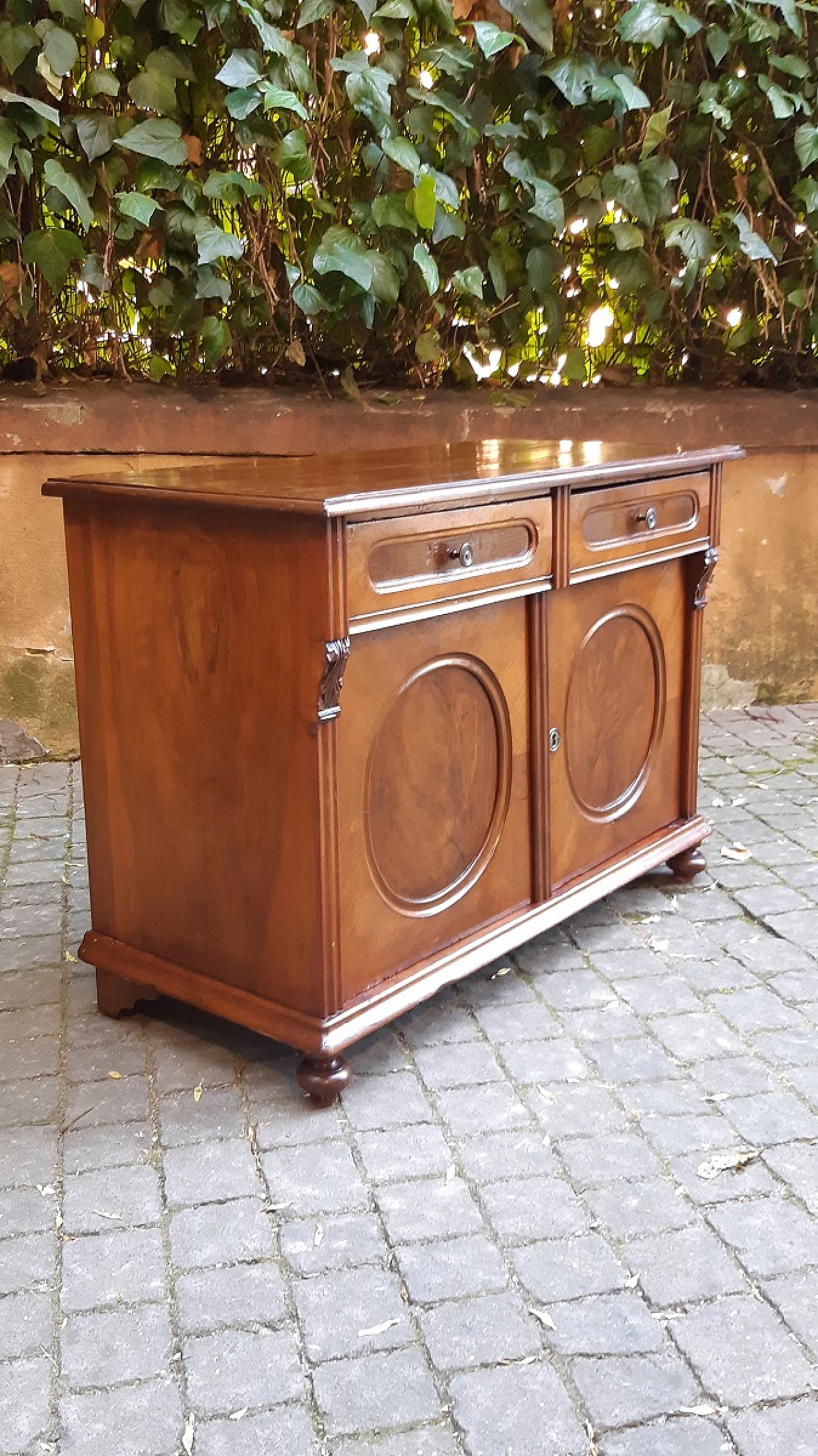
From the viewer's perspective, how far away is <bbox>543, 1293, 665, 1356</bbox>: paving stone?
1613 mm

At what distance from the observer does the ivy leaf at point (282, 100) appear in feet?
11.1

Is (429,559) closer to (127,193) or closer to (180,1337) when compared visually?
(180,1337)

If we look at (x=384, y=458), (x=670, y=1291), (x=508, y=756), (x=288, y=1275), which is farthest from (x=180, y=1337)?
(x=384, y=458)

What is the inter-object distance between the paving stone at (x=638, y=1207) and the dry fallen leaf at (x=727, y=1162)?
0.24 ft

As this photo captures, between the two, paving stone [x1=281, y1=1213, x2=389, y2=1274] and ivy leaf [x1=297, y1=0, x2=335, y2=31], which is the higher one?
ivy leaf [x1=297, y1=0, x2=335, y2=31]

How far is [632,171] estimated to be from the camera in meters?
3.92

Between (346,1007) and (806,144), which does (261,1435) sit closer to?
(346,1007)

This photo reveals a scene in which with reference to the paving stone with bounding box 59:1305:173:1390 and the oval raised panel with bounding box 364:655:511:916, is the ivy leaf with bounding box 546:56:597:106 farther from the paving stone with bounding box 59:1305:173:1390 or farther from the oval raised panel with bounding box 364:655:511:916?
the paving stone with bounding box 59:1305:173:1390

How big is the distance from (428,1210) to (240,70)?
9.88ft

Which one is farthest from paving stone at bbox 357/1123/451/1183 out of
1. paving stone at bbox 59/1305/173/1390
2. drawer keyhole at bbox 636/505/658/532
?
drawer keyhole at bbox 636/505/658/532

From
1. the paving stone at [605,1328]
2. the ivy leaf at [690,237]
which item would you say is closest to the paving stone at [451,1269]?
the paving stone at [605,1328]

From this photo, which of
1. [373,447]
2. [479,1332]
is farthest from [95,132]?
[479,1332]

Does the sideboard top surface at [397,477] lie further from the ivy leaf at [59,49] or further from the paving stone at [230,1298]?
the ivy leaf at [59,49]

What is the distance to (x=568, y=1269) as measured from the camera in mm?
1763
